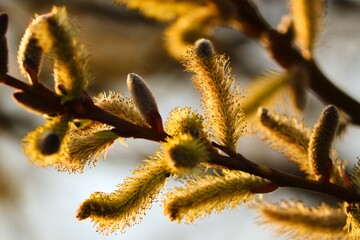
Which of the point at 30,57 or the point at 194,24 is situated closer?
the point at 30,57

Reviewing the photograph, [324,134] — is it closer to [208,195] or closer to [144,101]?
[208,195]

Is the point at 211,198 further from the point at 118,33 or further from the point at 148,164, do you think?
the point at 118,33

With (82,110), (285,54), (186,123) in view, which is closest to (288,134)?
(186,123)

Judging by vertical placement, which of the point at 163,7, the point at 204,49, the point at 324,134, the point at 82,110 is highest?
the point at 163,7

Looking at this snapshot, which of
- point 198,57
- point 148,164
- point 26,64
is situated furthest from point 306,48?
point 26,64

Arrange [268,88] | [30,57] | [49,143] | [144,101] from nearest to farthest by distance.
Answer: [49,143] → [30,57] → [144,101] → [268,88]

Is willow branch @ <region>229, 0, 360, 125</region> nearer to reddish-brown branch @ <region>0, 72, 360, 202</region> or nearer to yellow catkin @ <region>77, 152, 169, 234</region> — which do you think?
reddish-brown branch @ <region>0, 72, 360, 202</region>

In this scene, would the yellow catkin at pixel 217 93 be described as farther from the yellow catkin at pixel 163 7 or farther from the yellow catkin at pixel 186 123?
the yellow catkin at pixel 163 7
